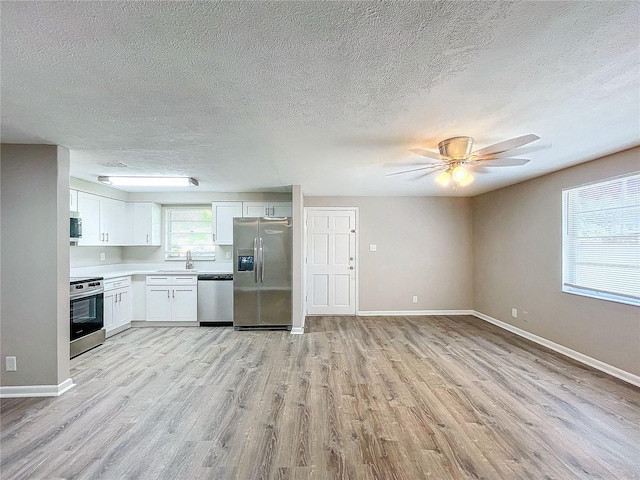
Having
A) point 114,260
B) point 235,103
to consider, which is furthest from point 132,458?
point 114,260

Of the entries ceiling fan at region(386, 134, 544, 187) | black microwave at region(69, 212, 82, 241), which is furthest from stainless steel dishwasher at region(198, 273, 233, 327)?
ceiling fan at region(386, 134, 544, 187)

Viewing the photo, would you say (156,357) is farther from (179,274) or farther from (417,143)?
(417,143)

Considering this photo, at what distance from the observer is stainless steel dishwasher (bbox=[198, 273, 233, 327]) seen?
17.4 feet

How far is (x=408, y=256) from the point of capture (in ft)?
20.2

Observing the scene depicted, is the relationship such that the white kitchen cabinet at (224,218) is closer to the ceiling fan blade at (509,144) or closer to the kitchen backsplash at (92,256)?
the kitchen backsplash at (92,256)

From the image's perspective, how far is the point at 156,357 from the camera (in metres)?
Result: 3.90

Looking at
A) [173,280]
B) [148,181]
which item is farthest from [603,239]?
[173,280]

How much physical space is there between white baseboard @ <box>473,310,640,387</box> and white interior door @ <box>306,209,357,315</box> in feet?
8.49

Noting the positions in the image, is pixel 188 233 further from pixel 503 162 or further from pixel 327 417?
pixel 503 162

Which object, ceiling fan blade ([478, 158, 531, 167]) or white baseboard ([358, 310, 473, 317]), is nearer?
ceiling fan blade ([478, 158, 531, 167])

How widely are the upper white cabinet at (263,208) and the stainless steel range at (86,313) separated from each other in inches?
94.1

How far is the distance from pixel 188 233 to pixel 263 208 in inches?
60.0

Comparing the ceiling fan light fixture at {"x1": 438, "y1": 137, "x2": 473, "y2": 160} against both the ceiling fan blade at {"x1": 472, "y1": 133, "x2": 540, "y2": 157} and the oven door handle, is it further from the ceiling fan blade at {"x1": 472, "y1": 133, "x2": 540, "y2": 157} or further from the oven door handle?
the oven door handle

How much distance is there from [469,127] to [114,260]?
18.9ft
